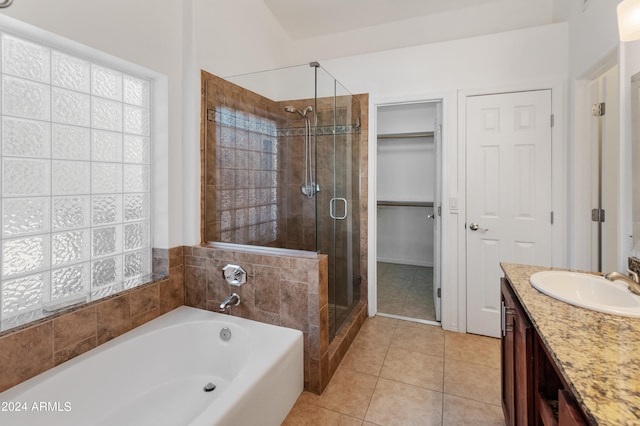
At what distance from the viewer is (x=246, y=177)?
2.48 m

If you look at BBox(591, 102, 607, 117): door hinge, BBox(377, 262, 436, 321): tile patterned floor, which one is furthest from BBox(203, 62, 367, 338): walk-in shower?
BBox(591, 102, 607, 117): door hinge

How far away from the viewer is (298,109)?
2.49 m

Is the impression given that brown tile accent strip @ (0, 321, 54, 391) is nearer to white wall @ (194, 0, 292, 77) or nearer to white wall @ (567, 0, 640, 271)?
white wall @ (194, 0, 292, 77)

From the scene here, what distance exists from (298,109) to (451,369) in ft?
7.64

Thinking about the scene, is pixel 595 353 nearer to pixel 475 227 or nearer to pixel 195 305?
pixel 475 227

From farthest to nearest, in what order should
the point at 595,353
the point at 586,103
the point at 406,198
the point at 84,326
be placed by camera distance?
1. the point at 406,198
2. the point at 586,103
3. the point at 84,326
4. the point at 595,353

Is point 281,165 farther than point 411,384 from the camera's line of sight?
Yes

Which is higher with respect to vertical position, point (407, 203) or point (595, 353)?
point (407, 203)

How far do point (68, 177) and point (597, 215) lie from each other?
3428 millimetres

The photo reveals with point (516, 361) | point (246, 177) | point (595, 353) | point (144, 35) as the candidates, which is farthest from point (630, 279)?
point (144, 35)

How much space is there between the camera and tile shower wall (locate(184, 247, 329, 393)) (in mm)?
1899

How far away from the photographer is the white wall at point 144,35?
1445 millimetres

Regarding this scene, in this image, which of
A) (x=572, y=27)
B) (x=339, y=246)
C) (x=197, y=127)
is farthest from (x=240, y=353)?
(x=572, y=27)

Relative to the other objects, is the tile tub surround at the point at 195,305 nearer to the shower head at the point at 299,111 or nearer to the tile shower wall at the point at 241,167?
the tile shower wall at the point at 241,167
